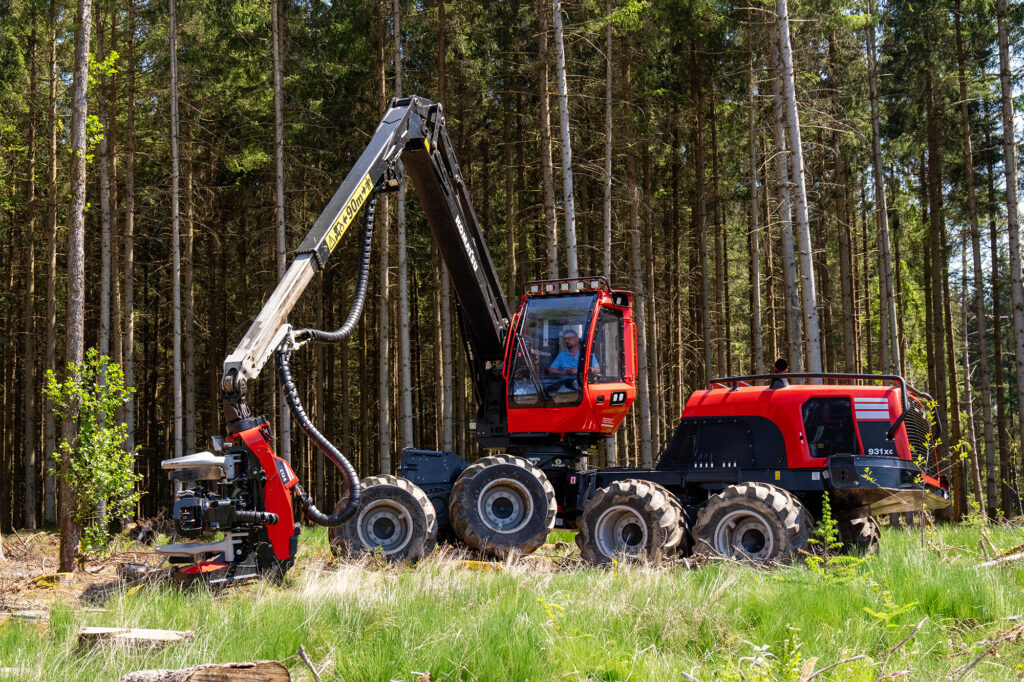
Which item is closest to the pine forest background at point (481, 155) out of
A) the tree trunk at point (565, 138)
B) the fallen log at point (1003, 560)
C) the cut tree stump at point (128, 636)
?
the tree trunk at point (565, 138)

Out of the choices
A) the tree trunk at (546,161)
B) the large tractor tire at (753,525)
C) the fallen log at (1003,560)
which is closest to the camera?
the fallen log at (1003,560)

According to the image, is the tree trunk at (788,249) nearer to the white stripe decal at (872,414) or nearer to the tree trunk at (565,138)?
the tree trunk at (565,138)

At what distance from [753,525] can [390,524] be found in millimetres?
3782

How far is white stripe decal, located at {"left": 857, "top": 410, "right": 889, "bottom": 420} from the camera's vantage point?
9.47 metres

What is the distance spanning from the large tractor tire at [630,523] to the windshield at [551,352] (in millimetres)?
1532

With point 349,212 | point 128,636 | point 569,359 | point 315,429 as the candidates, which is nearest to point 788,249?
point 569,359

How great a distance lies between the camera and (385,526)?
10141 millimetres

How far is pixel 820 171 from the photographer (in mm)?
26562

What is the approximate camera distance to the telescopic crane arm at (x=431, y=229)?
810 cm

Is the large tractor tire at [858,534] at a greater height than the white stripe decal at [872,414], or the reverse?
the white stripe decal at [872,414]

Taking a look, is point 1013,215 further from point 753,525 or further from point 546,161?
point 753,525

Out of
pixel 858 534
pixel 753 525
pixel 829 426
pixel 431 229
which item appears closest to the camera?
pixel 753 525

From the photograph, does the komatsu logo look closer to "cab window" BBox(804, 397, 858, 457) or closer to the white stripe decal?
"cab window" BBox(804, 397, 858, 457)

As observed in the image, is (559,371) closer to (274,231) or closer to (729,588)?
(729,588)
